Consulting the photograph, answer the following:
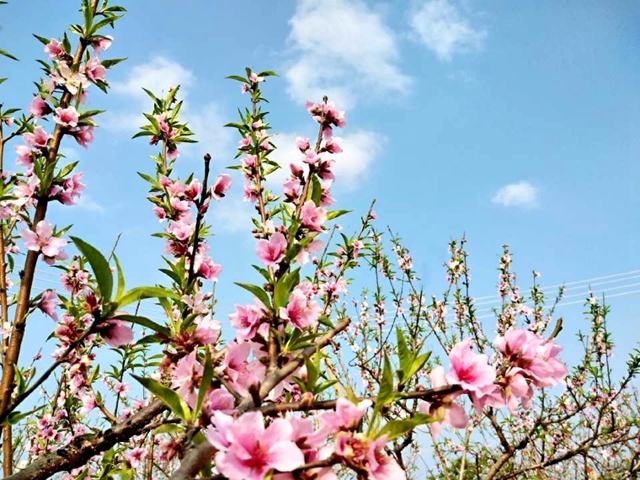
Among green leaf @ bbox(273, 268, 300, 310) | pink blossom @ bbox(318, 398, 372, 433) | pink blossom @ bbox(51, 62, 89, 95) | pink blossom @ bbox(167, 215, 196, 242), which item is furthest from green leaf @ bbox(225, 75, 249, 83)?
pink blossom @ bbox(318, 398, 372, 433)

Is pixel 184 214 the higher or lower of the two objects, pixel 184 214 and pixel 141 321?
the higher

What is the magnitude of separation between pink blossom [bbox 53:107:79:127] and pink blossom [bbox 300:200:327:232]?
1473 mm

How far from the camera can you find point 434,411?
1046mm

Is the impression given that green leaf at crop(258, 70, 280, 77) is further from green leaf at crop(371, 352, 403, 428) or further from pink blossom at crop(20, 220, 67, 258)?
green leaf at crop(371, 352, 403, 428)

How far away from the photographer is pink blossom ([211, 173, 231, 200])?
2.00 m

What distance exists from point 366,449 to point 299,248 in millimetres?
719

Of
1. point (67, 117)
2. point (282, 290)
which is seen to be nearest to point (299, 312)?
point (282, 290)

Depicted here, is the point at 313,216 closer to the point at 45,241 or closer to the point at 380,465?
the point at 380,465

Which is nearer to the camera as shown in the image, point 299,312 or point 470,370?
point 470,370

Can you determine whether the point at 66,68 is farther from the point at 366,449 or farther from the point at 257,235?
the point at 366,449

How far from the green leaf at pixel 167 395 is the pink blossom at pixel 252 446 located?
191mm

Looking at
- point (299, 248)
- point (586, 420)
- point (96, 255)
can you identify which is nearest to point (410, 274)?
point (586, 420)

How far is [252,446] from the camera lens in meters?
0.83

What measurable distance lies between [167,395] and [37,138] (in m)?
1.91
